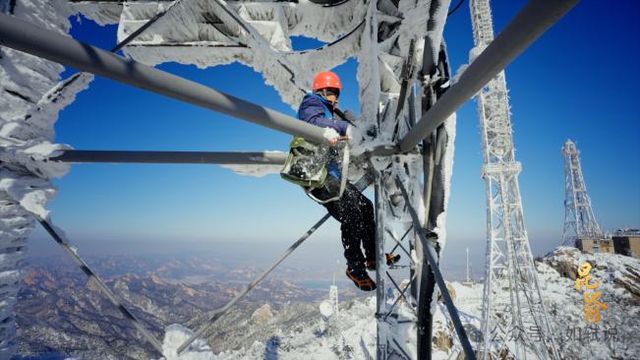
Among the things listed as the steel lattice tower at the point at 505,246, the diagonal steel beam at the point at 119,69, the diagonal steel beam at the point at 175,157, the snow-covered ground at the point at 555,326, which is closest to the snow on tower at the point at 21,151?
the diagonal steel beam at the point at 175,157

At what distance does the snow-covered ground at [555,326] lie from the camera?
1590 cm

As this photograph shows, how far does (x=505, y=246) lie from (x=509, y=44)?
16792 millimetres

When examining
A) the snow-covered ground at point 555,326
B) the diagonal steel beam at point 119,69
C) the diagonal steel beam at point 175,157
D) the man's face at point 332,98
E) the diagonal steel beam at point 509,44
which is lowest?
the snow-covered ground at point 555,326

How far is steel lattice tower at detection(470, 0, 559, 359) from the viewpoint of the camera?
14641 millimetres

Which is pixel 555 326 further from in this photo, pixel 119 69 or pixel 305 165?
pixel 119 69

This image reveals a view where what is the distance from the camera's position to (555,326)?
18703 mm

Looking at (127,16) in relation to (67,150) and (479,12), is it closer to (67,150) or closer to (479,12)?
(67,150)

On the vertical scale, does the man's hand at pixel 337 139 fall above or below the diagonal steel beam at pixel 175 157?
above

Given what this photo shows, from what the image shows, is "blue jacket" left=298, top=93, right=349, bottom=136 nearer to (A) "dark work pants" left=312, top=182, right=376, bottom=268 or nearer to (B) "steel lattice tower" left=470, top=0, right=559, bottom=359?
(A) "dark work pants" left=312, top=182, right=376, bottom=268

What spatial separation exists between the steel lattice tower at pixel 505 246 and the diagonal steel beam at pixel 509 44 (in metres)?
16.0

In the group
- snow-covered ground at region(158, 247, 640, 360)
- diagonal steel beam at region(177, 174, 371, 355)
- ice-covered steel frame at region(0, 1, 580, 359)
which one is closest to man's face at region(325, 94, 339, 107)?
ice-covered steel frame at region(0, 1, 580, 359)

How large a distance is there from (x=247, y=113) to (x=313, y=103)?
5.63ft

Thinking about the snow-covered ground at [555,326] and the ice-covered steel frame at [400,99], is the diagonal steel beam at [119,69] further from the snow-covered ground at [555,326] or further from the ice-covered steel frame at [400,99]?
the snow-covered ground at [555,326]

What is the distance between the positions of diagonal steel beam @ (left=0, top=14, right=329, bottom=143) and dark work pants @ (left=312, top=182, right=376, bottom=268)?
2019 mm
